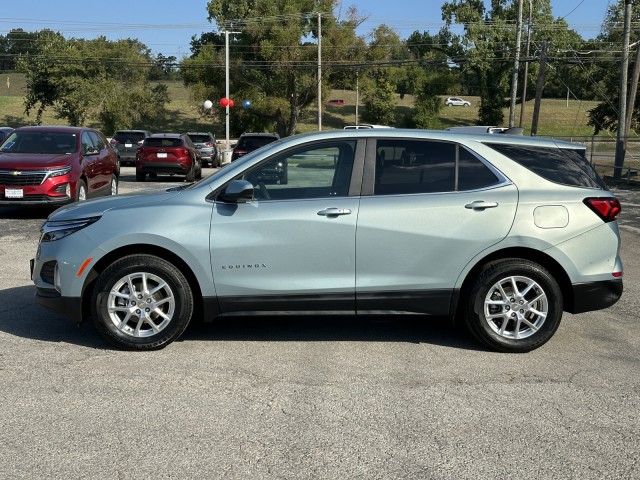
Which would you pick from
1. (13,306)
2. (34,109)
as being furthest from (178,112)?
(13,306)

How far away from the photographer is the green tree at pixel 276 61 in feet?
204

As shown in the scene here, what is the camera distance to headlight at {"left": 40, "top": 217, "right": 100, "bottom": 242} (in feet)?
19.5

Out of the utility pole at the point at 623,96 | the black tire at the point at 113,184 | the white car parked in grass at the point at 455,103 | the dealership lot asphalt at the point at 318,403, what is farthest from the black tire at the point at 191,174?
the white car parked in grass at the point at 455,103

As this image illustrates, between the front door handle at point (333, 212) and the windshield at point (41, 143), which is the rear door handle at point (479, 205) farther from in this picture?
the windshield at point (41, 143)

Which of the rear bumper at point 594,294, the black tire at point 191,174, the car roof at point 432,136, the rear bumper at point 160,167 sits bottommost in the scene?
the black tire at point 191,174

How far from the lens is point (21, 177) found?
1293 cm

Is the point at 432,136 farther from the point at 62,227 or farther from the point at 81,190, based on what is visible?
the point at 81,190

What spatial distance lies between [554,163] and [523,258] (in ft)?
2.76

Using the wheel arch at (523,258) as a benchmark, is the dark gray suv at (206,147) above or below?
below

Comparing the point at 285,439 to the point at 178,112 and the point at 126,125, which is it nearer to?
the point at 126,125

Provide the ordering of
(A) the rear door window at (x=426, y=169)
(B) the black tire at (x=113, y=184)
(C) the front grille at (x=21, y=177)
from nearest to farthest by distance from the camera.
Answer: (A) the rear door window at (x=426, y=169) → (C) the front grille at (x=21, y=177) → (B) the black tire at (x=113, y=184)

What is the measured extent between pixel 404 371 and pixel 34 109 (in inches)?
3140

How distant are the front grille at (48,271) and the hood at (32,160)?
24.9 feet

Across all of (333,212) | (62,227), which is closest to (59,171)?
(62,227)
